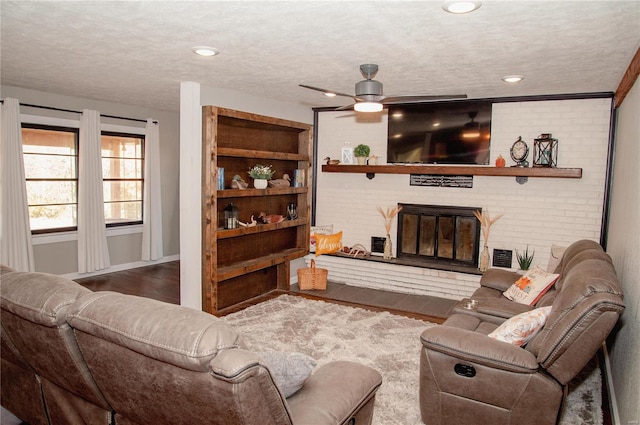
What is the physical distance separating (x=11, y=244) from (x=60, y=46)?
3.05 metres

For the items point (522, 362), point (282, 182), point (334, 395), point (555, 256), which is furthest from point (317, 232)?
point (334, 395)

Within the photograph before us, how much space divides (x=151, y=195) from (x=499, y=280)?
208 inches

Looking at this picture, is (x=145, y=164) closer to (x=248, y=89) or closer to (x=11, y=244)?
(x=11, y=244)

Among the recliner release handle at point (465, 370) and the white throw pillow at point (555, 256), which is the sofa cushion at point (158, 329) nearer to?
the recliner release handle at point (465, 370)

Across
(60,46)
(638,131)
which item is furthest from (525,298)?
(60,46)

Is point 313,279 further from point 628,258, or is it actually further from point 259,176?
point 628,258

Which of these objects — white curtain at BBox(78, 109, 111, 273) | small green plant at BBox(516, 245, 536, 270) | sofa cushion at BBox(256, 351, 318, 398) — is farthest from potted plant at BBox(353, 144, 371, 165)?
sofa cushion at BBox(256, 351, 318, 398)

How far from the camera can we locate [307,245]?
246 inches

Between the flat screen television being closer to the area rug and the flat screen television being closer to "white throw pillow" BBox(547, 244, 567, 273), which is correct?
"white throw pillow" BBox(547, 244, 567, 273)

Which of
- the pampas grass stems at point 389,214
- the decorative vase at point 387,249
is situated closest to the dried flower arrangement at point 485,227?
the pampas grass stems at point 389,214

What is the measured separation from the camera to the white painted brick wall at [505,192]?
4.80m

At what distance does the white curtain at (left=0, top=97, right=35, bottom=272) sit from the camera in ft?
16.9

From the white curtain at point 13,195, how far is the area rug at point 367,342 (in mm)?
2821

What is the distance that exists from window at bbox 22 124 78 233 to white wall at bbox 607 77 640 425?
6.28 m
